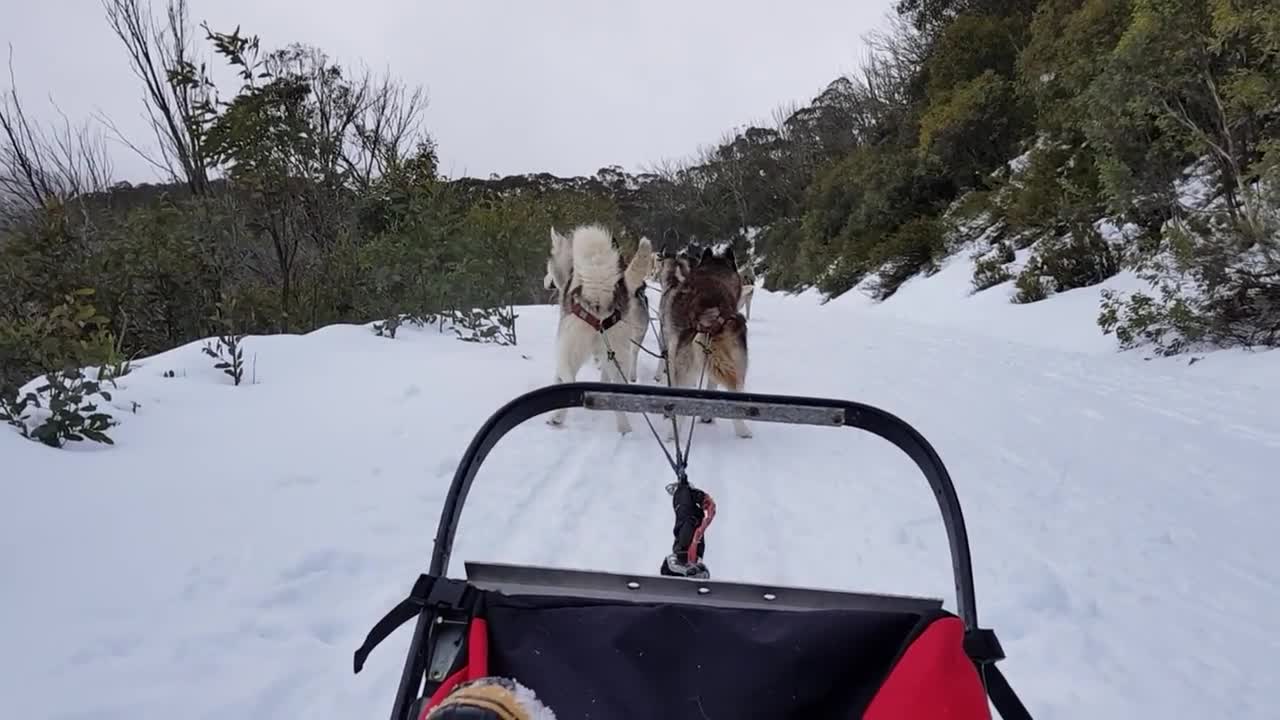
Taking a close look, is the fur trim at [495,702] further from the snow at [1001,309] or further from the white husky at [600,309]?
the snow at [1001,309]

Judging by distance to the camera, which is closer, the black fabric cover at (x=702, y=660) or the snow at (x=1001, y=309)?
the black fabric cover at (x=702, y=660)

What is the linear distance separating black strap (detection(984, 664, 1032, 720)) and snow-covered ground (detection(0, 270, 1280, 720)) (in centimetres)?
124

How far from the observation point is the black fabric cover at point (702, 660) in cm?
117

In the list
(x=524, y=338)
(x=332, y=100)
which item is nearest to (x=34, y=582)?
(x=524, y=338)

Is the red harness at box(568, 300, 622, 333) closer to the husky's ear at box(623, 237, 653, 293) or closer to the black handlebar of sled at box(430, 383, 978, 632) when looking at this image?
the husky's ear at box(623, 237, 653, 293)

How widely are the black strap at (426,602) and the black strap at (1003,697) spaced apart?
900mm

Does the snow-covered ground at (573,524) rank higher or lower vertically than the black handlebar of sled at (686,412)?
lower

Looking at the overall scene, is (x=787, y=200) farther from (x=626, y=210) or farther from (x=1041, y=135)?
(x=1041, y=135)

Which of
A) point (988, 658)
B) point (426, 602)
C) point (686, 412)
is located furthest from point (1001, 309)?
point (426, 602)

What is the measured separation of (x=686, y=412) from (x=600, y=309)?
131 inches

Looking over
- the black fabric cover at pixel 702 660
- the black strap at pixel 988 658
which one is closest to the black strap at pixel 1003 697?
the black strap at pixel 988 658

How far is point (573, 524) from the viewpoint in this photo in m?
3.37

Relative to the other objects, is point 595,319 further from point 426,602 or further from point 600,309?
point 426,602

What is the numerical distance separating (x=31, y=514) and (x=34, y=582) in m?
0.45
